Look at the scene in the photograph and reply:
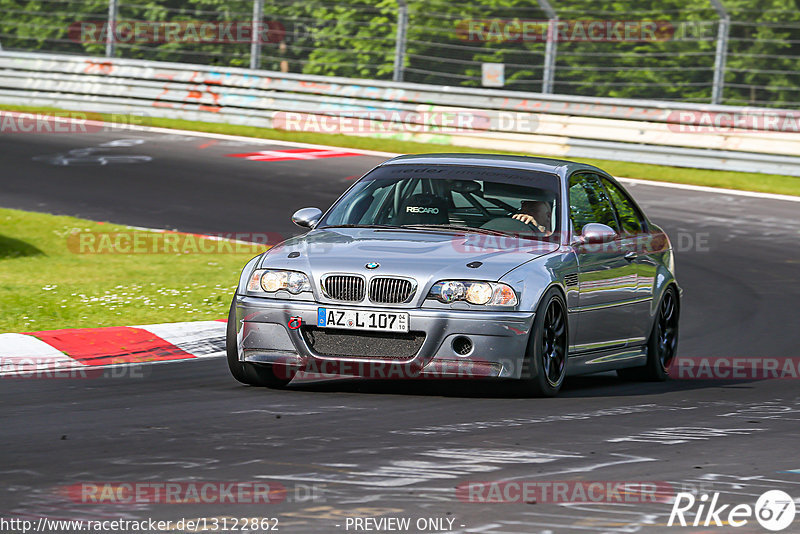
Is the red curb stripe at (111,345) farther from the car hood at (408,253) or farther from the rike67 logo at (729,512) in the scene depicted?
the rike67 logo at (729,512)

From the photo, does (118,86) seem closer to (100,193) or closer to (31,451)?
(100,193)

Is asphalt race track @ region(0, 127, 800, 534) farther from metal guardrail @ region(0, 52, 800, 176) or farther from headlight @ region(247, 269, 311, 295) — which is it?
metal guardrail @ region(0, 52, 800, 176)

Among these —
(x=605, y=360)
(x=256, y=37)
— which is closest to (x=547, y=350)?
(x=605, y=360)

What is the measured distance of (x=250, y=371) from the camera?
871cm

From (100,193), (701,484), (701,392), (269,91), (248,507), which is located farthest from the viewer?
(269,91)

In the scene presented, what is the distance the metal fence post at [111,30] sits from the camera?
86.6 ft

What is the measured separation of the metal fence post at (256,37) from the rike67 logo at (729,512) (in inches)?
806

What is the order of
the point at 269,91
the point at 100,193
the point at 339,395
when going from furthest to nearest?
the point at 269,91
the point at 100,193
the point at 339,395

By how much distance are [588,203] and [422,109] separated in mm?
14648

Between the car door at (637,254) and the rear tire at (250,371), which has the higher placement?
the car door at (637,254)

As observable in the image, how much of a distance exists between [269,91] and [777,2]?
847 centimetres

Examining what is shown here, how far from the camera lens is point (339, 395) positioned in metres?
8.45

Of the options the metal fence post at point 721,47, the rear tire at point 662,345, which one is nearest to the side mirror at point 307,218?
the rear tire at point 662,345

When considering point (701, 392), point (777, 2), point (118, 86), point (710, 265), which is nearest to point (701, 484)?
point (701, 392)
